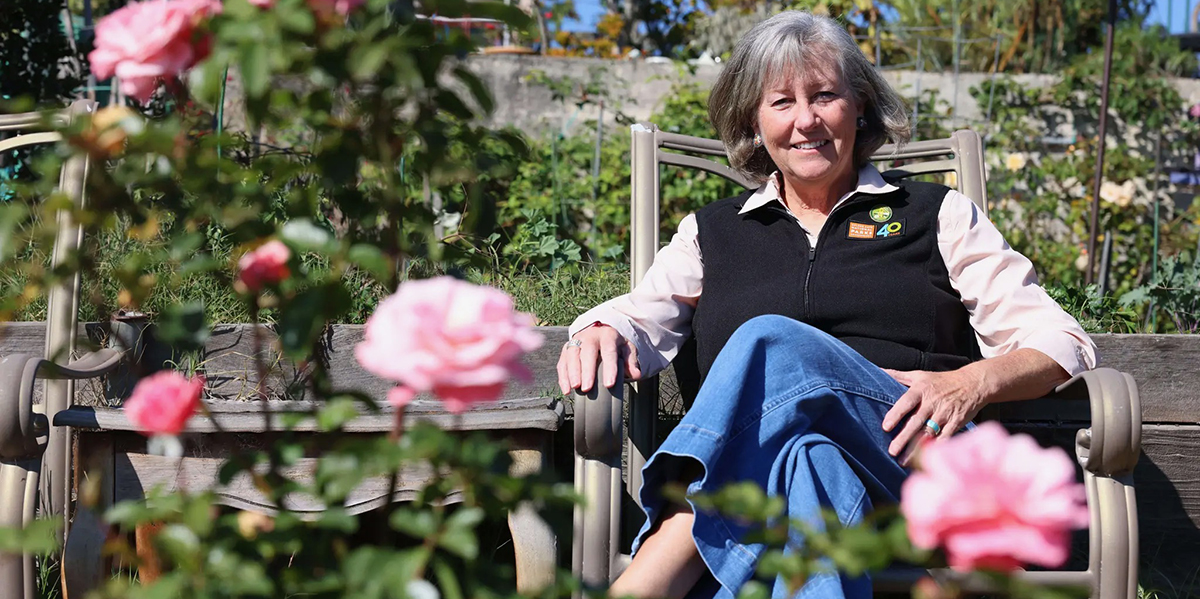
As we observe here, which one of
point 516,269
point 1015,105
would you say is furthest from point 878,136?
point 1015,105

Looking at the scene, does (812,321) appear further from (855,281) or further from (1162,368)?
(1162,368)

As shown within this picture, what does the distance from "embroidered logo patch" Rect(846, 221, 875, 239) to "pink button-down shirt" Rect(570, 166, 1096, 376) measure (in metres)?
0.06

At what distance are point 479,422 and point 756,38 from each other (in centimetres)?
102

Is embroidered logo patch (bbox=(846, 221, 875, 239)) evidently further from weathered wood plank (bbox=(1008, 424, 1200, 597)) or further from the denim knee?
weathered wood plank (bbox=(1008, 424, 1200, 597))

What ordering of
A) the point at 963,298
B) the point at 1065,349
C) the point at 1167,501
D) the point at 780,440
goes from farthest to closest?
the point at 1167,501 → the point at 963,298 → the point at 1065,349 → the point at 780,440

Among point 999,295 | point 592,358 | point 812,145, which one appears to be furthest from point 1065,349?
point 592,358

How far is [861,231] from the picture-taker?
7.66 feet

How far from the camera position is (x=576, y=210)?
4.30 meters

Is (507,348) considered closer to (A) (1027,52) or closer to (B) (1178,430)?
(B) (1178,430)

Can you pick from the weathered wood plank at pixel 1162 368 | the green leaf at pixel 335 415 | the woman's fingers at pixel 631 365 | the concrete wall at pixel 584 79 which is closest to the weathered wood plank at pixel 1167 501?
the weathered wood plank at pixel 1162 368

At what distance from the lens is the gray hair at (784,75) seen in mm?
2320

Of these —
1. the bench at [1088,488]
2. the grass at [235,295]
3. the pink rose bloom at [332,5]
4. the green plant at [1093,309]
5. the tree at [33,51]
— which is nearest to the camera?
the pink rose bloom at [332,5]

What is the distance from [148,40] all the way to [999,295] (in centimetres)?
176

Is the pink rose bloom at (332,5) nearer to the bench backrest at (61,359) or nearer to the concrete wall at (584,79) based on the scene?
the bench backrest at (61,359)
